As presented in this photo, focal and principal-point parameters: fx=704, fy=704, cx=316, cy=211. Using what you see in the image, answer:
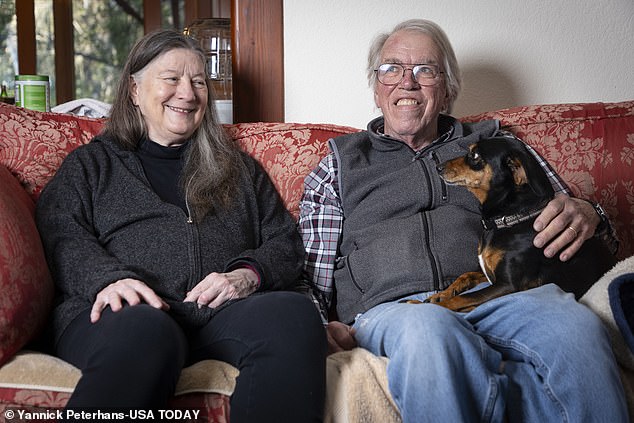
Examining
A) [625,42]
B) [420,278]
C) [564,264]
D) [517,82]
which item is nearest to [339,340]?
[420,278]

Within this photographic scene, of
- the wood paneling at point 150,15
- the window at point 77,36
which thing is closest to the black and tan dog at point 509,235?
the window at point 77,36

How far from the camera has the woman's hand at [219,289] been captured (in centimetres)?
166

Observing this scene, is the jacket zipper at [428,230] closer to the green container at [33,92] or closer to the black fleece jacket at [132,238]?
the black fleece jacket at [132,238]

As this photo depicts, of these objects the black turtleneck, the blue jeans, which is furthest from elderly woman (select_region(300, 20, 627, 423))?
the black turtleneck

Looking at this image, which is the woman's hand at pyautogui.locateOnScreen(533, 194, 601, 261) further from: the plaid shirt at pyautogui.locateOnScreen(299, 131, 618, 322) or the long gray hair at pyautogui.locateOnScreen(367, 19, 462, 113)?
the long gray hair at pyautogui.locateOnScreen(367, 19, 462, 113)

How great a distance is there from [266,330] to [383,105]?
889 millimetres

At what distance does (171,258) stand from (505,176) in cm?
84

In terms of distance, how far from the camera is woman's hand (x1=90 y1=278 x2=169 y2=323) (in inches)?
60.0

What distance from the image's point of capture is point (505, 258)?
1654 mm

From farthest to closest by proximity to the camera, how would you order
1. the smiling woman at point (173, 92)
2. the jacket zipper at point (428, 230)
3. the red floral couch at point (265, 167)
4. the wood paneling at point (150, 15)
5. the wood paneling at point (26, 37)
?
the wood paneling at point (150, 15), the wood paneling at point (26, 37), the smiling woman at point (173, 92), the jacket zipper at point (428, 230), the red floral couch at point (265, 167)

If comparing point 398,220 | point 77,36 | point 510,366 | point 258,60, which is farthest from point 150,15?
point 510,366

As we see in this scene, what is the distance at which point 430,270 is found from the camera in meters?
1.81

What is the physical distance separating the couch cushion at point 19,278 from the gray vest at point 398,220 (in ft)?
2.60

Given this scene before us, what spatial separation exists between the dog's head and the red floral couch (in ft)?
1.63
